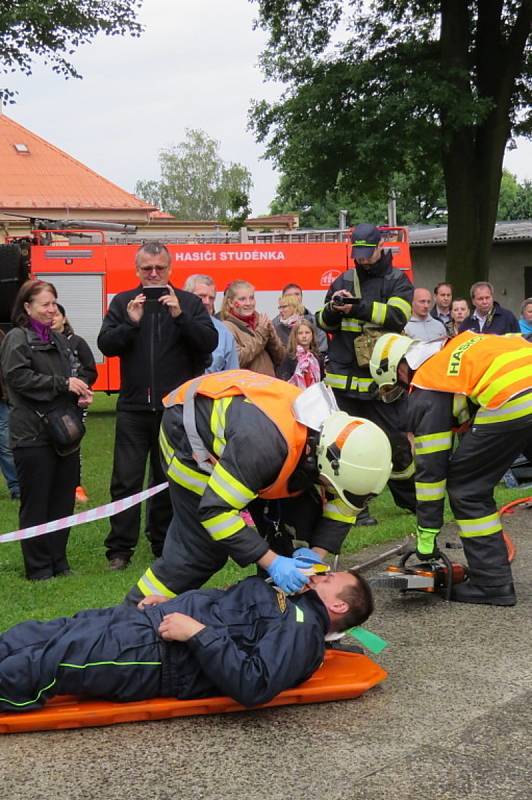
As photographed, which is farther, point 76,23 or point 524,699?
point 76,23

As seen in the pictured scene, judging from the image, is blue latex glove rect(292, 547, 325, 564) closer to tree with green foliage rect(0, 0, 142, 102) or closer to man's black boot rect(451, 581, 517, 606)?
man's black boot rect(451, 581, 517, 606)

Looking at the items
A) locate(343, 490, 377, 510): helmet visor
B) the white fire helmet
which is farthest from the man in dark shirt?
the white fire helmet

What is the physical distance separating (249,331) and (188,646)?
421cm

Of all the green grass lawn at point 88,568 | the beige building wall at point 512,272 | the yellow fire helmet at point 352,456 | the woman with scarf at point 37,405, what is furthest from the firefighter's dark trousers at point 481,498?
the beige building wall at point 512,272

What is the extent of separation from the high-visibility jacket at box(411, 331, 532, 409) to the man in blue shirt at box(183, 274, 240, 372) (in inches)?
81.4

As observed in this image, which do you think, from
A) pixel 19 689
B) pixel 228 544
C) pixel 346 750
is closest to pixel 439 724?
pixel 346 750

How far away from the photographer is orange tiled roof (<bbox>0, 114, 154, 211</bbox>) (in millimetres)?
46750

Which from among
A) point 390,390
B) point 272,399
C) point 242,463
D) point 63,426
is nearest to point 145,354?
point 63,426

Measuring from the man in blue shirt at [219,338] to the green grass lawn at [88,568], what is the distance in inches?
55.3

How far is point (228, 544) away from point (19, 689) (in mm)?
919

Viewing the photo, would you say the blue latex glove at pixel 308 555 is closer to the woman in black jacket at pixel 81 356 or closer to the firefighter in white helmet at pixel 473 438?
the firefighter in white helmet at pixel 473 438

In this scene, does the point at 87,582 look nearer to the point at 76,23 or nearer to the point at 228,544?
the point at 228,544

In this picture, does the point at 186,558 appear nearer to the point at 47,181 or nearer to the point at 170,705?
the point at 170,705

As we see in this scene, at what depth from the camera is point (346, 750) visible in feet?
11.2
